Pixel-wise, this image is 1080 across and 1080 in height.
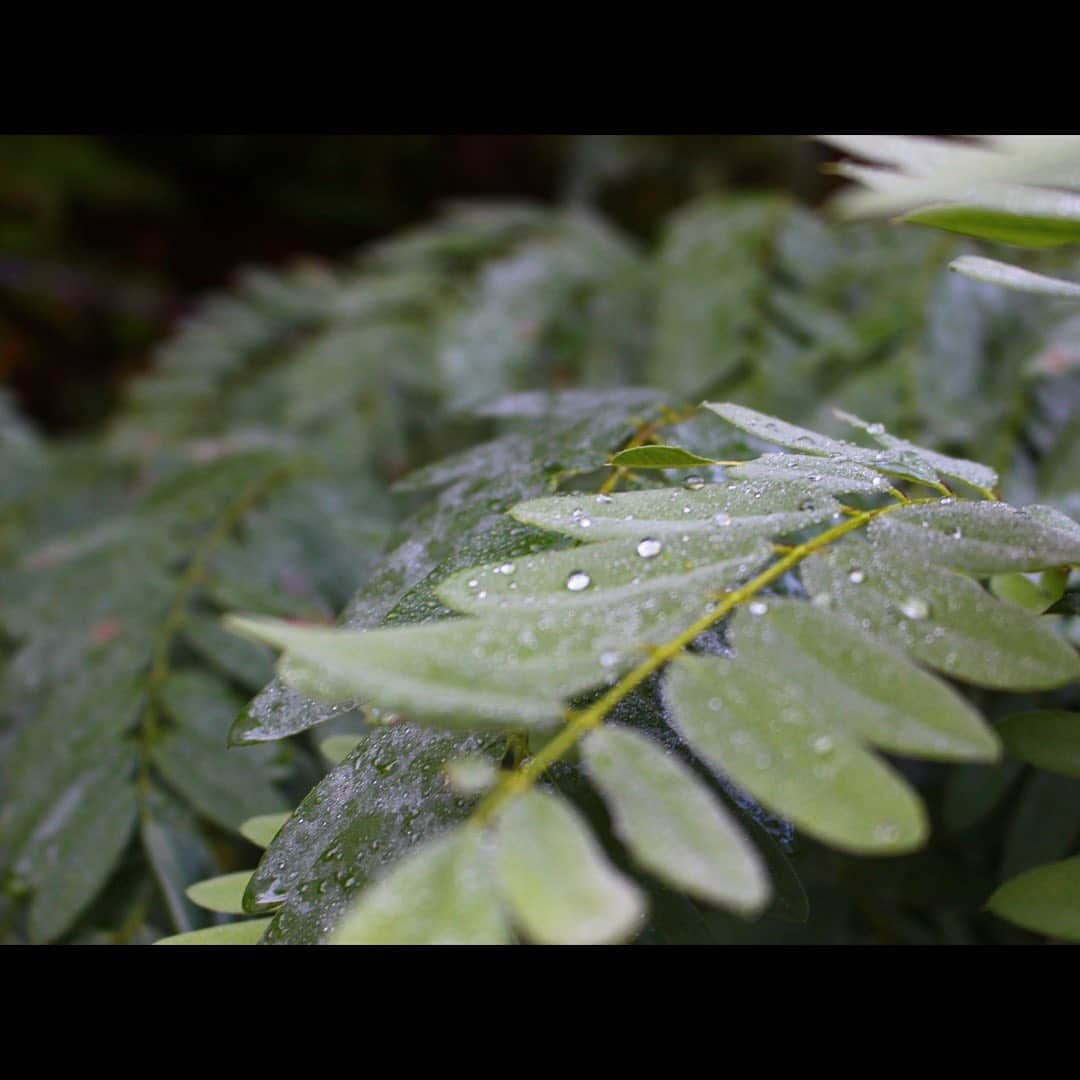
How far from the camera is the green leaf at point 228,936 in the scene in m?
0.40

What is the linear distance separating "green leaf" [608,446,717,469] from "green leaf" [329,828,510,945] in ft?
0.79

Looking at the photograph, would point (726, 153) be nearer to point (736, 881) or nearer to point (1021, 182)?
point (1021, 182)

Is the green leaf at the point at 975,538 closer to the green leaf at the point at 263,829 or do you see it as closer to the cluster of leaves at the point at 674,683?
the cluster of leaves at the point at 674,683

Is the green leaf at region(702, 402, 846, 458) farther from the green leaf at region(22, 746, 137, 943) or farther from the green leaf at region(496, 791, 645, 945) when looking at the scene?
the green leaf at region(22, 746, 137, 943)

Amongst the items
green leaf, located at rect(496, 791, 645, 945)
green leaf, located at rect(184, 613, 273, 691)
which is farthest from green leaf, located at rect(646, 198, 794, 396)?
green leaf, located at rect(496, 791, 645, 945)

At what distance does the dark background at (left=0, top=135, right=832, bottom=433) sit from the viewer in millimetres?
2936

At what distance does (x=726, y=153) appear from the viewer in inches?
115

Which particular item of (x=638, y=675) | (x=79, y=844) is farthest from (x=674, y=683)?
(x=79, y=844)

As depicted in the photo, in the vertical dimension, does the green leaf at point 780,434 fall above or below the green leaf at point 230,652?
above

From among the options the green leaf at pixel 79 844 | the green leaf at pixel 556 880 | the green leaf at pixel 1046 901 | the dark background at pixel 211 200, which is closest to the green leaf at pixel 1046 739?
the green leaf at pixel 1046 901

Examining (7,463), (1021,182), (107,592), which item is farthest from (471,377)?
(1021,182)

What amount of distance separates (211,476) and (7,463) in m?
0.53

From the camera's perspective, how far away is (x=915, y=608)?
341mm

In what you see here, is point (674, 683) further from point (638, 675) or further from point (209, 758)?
point (209, 758)
